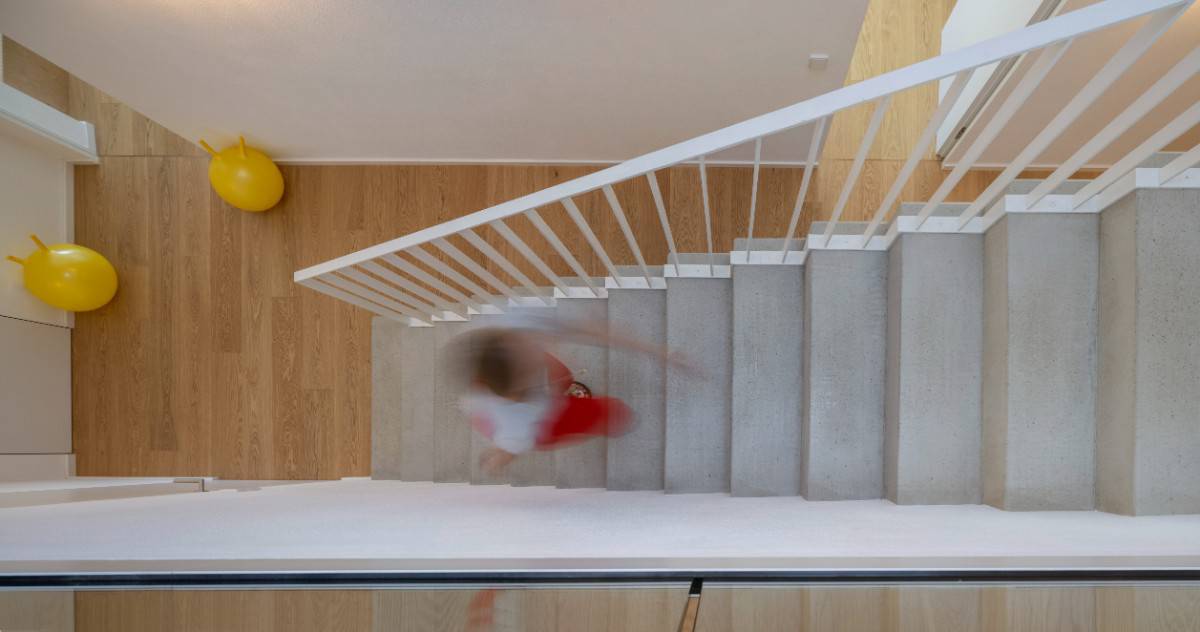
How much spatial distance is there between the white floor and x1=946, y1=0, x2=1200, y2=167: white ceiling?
170 cm

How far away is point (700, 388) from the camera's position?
128 inches

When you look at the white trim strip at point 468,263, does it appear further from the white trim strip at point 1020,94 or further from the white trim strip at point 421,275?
the white trim strip at point 1020,94

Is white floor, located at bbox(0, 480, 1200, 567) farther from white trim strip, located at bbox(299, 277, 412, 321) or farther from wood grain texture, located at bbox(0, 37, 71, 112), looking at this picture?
wood grain texture, located at bbox(0, 37, 71, 112)

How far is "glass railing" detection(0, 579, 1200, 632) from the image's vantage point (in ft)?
2.94

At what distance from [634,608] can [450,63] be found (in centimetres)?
285

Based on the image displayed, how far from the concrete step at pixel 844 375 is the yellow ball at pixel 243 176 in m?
3.34

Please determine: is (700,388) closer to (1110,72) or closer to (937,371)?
(937,371)

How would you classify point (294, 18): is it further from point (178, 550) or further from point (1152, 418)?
point (1152, 418)

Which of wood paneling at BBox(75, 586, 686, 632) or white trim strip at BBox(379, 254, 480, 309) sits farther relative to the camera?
white trim strip at BBox(379, 254, 480, 309)

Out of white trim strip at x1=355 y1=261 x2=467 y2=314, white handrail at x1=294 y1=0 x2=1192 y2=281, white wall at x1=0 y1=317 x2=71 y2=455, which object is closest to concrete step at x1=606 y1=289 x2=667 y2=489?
white trim strip at x1=355 y1=261 x2=467 y2=314

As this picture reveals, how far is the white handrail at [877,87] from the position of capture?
152 cm

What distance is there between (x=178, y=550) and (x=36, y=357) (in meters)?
3.92

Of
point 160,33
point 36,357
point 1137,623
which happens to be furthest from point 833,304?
point 36,357

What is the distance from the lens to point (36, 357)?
427 centimetres
